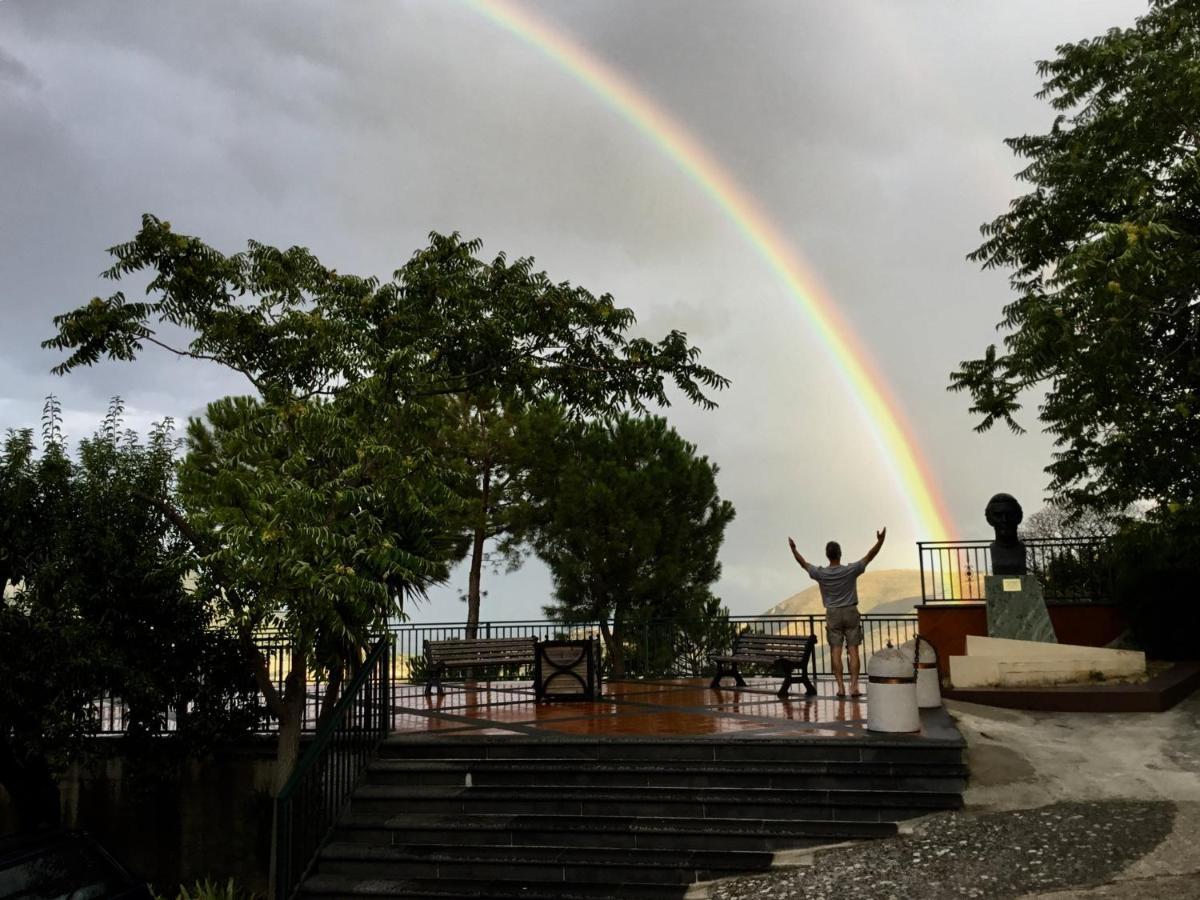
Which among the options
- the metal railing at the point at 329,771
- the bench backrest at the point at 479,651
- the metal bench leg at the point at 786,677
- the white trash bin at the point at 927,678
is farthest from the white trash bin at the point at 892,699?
the bench backrest at the point at 479,651

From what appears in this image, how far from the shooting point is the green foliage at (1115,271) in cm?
1348

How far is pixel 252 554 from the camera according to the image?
9.59m

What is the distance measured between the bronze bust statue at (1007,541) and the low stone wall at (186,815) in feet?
33.2

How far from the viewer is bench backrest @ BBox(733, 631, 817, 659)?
525 inches

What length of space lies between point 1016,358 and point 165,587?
48.1 ft

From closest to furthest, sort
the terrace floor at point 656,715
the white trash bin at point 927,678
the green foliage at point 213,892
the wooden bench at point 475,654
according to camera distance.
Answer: the green foliage at point 213,892, the terrace floor at point 656,715, the white trash bin at point 927,678, the wooden bench at point 475,654

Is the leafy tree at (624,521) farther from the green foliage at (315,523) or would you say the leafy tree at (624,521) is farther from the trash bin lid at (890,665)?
the trash bin lid at (890,665)

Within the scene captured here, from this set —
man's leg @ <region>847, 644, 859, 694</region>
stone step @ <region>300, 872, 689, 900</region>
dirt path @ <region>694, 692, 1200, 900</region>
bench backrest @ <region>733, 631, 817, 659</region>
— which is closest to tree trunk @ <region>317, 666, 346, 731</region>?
stone step @ <region>300, 872, 689, 900</region>

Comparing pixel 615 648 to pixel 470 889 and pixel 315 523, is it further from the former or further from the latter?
pixel 470 889

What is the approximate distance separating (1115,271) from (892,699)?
6274 mm

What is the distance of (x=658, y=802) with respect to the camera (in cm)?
876

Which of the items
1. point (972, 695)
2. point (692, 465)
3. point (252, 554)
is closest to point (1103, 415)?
point (972, 695)

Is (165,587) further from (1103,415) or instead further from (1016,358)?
(1103,415)

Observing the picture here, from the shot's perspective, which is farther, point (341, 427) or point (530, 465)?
point (530, 465)
